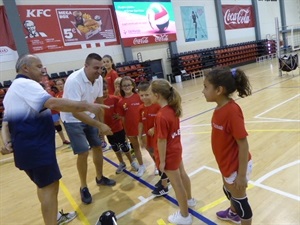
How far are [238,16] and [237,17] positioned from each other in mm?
156

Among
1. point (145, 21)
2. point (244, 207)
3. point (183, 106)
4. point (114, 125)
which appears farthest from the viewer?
point (145, 21)

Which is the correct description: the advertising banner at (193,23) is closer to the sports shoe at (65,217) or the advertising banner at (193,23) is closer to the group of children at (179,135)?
the group of children at (179,135)

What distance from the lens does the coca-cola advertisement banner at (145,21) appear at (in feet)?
43.3

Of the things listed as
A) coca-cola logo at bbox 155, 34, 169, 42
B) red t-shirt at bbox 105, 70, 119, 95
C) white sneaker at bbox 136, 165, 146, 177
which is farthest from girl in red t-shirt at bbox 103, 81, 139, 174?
coca-cola logo at bbox 155, 34, 169, 42

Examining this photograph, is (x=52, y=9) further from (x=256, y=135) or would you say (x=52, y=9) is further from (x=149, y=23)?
(x=256, y=135)

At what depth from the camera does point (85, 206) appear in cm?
292

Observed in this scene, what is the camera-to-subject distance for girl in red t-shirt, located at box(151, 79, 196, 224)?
6.94ft

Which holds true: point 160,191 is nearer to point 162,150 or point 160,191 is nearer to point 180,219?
point 180,219

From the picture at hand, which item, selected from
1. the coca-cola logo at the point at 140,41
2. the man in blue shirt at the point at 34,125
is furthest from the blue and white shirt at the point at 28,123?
the coca-cola logo at the point at 140,41

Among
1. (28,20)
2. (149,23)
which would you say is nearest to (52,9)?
(28,20)

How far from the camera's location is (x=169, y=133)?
2152 millimetres

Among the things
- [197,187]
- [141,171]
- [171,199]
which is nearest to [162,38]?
[141,171]

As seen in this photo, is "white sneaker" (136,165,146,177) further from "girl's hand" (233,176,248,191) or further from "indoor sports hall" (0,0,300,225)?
"girl's hand" (233,176,248,191)

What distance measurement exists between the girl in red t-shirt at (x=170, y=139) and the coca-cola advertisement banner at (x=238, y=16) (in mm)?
18277
